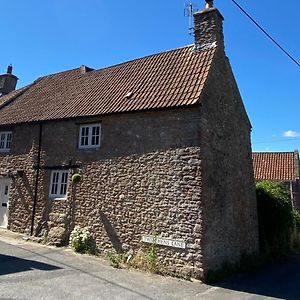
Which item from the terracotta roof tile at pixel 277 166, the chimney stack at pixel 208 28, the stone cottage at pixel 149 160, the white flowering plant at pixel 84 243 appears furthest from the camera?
the terracotta roof tile at pixel 277 166

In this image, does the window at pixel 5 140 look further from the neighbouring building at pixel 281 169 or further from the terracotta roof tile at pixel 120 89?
the neighbouring building at pixel 281 169

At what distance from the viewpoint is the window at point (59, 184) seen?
47.7 feet

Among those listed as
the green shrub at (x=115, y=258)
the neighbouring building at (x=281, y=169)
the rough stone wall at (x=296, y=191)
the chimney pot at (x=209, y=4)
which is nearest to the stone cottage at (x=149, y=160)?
the green shrub at (x=115, y=258)

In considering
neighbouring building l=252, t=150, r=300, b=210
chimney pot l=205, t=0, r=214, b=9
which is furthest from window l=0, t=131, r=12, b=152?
neighbouring building l=252, t=150, r=300, b=210

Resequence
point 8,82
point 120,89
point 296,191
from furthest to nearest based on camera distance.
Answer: point 296,191, point 8,82, point 120,89

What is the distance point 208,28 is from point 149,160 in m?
6.00

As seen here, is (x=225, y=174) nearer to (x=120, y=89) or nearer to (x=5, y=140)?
(x=120, y=89)

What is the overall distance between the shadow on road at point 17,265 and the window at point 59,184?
360 cm

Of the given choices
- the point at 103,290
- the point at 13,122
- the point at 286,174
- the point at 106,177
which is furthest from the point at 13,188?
the point at 286,174

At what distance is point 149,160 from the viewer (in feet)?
39.9

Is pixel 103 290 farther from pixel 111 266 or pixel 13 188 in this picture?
pixel 13 188

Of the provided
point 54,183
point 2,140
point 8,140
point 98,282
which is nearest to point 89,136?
point 54,183

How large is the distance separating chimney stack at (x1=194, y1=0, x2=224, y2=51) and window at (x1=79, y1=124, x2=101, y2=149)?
5250 mm

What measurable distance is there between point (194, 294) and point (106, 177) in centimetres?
569
